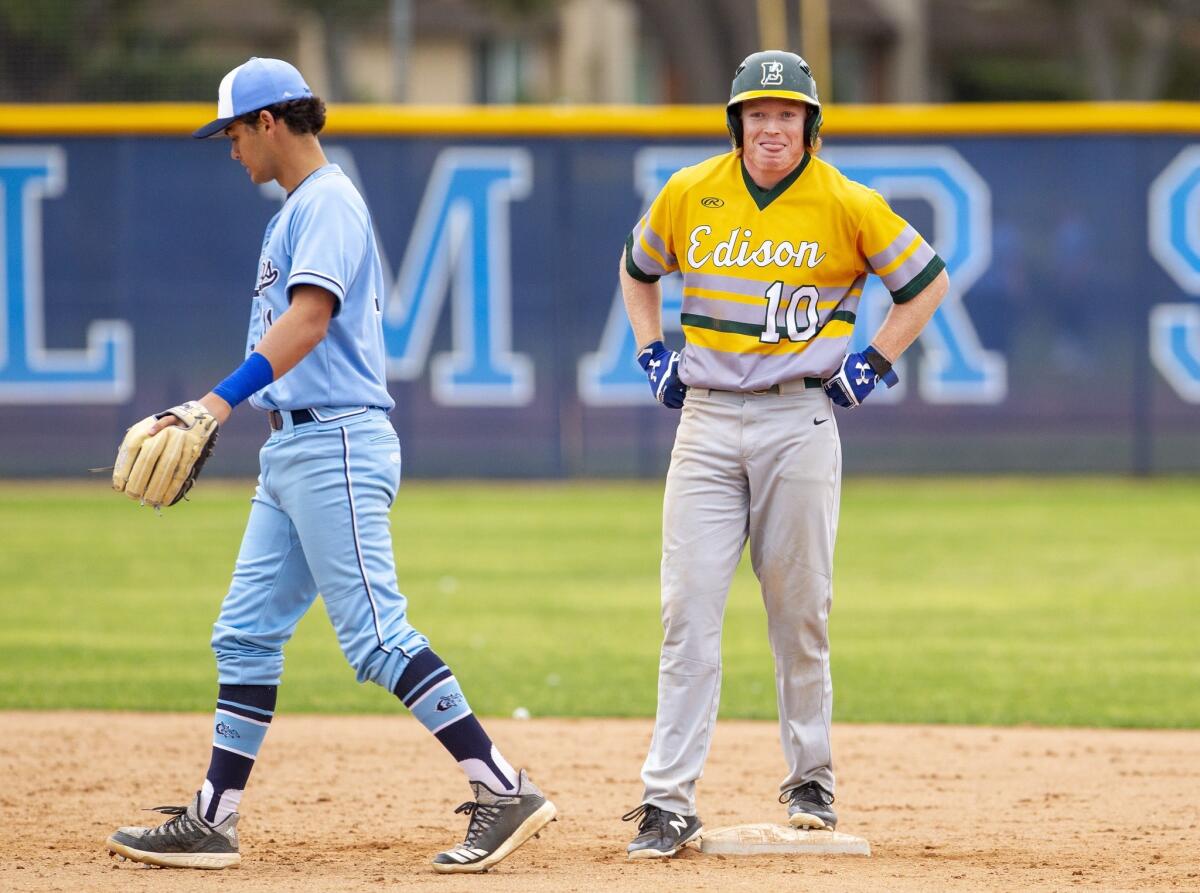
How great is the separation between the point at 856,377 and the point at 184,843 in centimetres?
211

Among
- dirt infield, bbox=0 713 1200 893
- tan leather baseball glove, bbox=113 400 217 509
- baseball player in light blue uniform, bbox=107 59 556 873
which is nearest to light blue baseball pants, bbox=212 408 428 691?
baseball player in light blue uniform, bbox=107 59 556 873

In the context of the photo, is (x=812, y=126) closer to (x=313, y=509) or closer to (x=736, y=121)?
(x=736, y=121)

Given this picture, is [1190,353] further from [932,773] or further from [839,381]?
[839,381]

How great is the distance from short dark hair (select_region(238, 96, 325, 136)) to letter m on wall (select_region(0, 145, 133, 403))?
35.2 ft

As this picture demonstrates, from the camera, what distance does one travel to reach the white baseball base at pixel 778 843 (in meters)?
4.82

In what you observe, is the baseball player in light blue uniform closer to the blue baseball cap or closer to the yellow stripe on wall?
the blue baseball cap

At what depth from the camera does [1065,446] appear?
15180 mm

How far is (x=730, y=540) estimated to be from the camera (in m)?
4.82

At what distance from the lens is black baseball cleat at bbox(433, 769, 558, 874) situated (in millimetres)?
4590

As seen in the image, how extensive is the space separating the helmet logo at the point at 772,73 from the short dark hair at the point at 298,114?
114cm

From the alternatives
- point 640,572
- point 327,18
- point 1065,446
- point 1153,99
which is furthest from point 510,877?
point 1153,99

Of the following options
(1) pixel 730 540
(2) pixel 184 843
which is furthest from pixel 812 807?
(2) pixel 184 843

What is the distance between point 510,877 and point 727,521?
1.08m

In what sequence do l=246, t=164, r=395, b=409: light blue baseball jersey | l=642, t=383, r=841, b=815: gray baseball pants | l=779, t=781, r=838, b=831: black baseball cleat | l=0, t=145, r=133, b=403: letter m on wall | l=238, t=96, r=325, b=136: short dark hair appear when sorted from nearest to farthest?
l=246, t=164, r=395, b=409: light blue baseball jersey → l=238, t=96, r=325, b=136: short dark hair → l=642, t=383, r=841, b=815: gray baseball pants → l=779, t=781, r=838, b=831: black baseball cleat → l=0, t=145, r=133, b=403: letter m on wall
